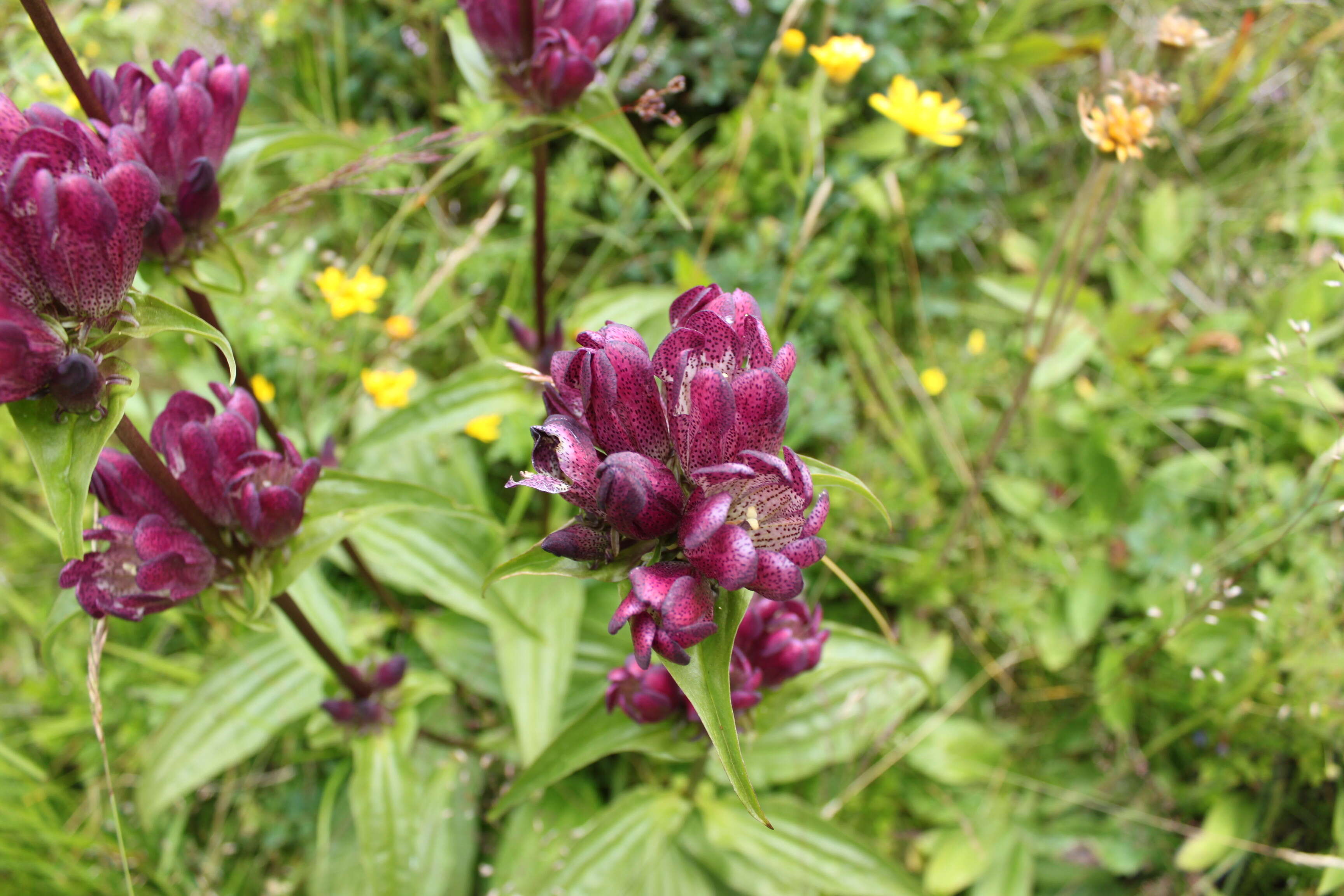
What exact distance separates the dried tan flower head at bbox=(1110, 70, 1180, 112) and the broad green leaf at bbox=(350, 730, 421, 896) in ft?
8.58

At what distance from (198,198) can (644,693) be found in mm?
1387

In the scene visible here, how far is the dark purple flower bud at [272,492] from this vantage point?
161cm

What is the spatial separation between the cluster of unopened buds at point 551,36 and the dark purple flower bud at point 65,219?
3.29ft

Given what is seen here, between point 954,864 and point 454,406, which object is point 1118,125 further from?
point 954,864

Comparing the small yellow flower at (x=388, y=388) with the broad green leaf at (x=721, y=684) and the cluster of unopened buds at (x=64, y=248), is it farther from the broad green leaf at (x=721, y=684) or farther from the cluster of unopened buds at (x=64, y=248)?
the broad green leaf at (x=721, y=684)

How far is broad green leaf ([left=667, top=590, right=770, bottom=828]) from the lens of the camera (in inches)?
43.7

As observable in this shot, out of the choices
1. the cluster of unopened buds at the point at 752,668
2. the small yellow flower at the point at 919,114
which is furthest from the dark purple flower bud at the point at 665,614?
the small yellow flower at the point at 919,114

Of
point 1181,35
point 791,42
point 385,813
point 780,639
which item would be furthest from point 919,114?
point 385,813

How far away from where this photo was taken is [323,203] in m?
3.87

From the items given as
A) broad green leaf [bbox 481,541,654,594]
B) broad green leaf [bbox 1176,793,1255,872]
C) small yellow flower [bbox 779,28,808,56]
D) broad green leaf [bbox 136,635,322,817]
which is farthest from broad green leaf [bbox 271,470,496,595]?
broad green leaf [bbox 1176,793,1255,872]

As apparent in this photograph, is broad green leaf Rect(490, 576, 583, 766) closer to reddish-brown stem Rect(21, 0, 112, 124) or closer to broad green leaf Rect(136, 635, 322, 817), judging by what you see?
broad green leaf Rect(136, 635, 322, 817)

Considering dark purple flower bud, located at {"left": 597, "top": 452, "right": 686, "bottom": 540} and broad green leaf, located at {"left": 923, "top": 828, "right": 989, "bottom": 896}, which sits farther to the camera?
broad green leaf, located at {"left": 923, "top": 828, "right": 989, "bottom": 896}

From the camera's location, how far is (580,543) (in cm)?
123

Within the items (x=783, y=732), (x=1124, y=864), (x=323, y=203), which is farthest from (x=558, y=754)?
(x=323, y=203)
